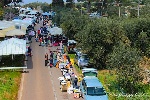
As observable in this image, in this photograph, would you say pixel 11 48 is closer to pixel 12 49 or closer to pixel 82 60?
pixel 12 49

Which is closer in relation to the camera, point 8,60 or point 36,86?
point 36,86

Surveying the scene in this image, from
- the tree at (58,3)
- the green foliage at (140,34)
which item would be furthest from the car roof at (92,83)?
the tree at (58,3)

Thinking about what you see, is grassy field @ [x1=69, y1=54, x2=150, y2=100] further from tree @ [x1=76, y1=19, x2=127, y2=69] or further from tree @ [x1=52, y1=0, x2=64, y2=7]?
tree @ [x1=52, y1=0, x2=64, y2=7]

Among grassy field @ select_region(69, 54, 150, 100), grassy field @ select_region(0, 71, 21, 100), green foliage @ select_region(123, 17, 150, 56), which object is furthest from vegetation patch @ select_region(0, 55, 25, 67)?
green foliage @ select_region(123, 17, 150, 56)

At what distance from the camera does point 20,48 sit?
30.7 meters

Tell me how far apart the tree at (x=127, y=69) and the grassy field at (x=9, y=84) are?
7.03 metres

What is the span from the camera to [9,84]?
25.7m

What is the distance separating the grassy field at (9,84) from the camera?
22.8 metres

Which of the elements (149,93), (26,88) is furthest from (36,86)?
(149,93)

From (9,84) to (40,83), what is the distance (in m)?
2.56

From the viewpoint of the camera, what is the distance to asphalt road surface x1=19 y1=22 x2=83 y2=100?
923 inches

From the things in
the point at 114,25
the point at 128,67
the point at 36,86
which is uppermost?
the point at 114,25

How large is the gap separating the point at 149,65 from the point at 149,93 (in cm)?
893

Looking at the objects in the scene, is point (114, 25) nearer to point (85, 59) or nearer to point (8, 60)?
point (85, 59)
